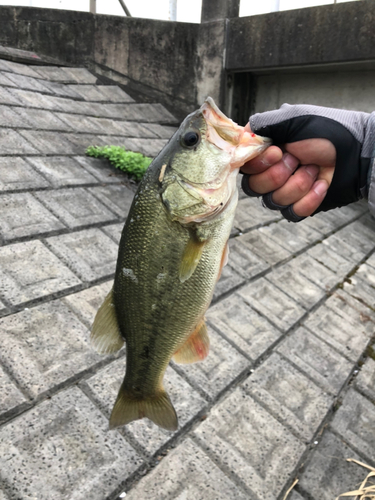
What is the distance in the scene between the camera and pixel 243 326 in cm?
377

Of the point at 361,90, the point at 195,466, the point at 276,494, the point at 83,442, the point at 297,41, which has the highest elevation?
the point at 297,41

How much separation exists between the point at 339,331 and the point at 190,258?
10.7ft

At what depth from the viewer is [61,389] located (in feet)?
8.47

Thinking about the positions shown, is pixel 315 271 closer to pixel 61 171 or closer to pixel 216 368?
pixel 216 368

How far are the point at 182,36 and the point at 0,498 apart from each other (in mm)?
8504

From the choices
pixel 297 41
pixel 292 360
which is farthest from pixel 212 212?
pixel 297 41

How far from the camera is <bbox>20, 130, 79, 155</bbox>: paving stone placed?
203 inches

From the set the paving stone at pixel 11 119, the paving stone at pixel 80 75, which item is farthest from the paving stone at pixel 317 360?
the paving stone at pixel 80 75

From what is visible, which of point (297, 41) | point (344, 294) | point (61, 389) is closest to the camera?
point (61, 389)

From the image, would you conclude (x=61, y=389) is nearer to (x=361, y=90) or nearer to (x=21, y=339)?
(x=21, y=339)

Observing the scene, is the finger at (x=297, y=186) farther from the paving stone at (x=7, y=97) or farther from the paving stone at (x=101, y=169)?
the paving stone at (x=7, y=97)

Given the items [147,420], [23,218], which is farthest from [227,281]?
[23,218]

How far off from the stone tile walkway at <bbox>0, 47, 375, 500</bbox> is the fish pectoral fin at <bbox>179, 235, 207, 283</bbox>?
4.87ft

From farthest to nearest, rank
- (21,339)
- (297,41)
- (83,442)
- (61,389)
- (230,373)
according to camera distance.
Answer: (297,41) < (230,373) < (21,339) < (61,389) < (83,442)
